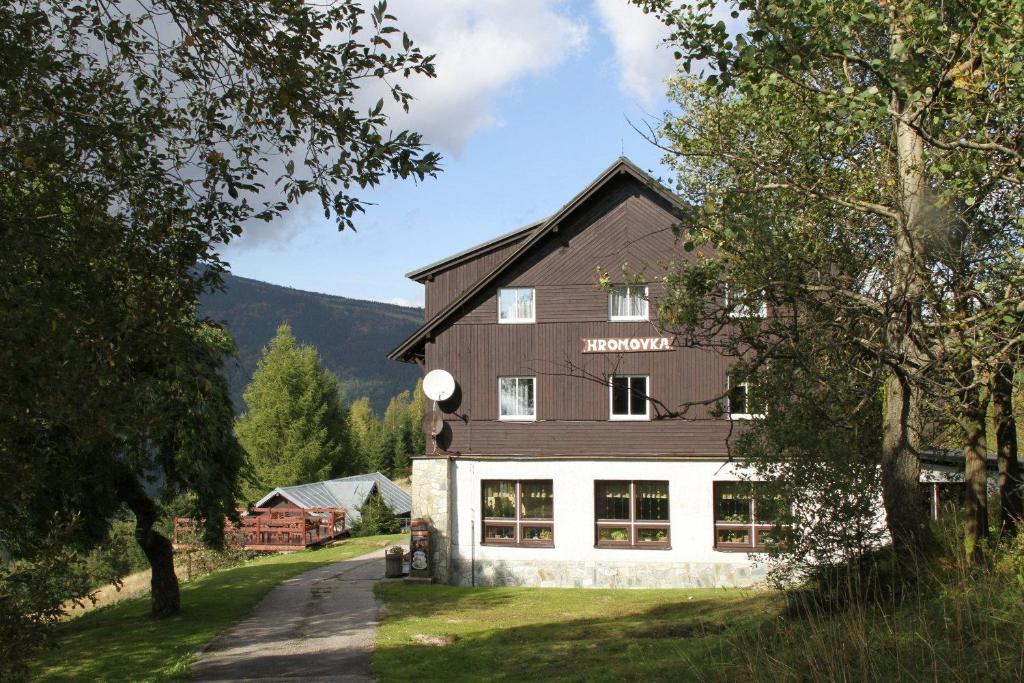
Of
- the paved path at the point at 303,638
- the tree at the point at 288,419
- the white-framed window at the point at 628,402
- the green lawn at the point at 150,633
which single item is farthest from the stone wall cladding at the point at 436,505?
the tree at the point at 288,419

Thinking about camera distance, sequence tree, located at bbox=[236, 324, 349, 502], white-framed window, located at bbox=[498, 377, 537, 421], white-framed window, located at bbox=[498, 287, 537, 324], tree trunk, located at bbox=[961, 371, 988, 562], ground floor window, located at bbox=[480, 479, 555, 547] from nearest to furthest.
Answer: tree trunk, located at bbox=[961, 371, 988, 562]
ground floor window, located at bbox=[480, 479, 555, 547]
white-framed window, located at bbox=[498, 377, 537, 421]
white-framed window, located at bbox=[498, 287, 537, 324]
tree, located at bbox=[236, 324, 349, 502]

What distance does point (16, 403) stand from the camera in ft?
25.2

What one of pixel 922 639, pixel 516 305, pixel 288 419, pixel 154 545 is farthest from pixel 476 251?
pixel 288 419

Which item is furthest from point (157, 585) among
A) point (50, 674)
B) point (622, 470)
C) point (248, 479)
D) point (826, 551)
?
point (826, 551)

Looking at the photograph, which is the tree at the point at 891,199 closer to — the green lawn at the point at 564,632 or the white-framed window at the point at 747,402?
the white-framed window at the point at 747,402

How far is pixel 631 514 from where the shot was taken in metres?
28.0

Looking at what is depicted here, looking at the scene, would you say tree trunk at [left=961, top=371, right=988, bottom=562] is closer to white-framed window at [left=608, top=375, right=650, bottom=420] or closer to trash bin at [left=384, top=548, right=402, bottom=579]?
white-framed window at [left=608, top=375, right=650, bottom=420]

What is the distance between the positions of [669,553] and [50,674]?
16.5 m

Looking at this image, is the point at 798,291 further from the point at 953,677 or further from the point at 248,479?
the point at 248,479

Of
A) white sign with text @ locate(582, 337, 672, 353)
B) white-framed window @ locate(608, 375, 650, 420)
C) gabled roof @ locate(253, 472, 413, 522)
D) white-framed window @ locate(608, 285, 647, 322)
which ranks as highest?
white-framed window @ locate(608, 285, 647, 322)

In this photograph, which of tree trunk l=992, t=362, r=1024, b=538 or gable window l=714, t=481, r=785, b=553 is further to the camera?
gable window l=714, t=481, r=785, b=553

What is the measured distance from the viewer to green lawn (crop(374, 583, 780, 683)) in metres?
13.2

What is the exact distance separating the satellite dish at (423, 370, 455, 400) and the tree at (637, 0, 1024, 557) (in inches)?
636

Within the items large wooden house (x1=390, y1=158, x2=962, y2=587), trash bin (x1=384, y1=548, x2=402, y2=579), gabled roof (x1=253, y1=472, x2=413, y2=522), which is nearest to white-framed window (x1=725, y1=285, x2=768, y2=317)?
large wooden house (x1=390, y1=158, x2=962, y2=587)
